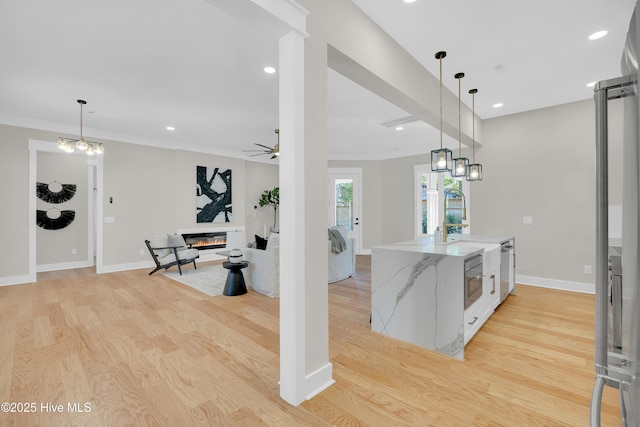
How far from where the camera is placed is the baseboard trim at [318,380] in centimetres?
184

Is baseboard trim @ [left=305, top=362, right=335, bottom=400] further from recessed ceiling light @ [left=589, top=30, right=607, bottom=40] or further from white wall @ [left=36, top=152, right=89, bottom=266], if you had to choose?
white wall @ [left=36, top=152, right=89, bottom=266]

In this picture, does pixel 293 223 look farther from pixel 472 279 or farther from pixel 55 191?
pixel 55 191

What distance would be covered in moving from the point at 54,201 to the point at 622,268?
8.50 metres

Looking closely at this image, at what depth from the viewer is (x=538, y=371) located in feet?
7.10

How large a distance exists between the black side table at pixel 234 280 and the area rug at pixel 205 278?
0.69 ft

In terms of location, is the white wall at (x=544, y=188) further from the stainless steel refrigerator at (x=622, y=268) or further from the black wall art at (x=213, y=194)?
the black wall art at (x=213, y=194)


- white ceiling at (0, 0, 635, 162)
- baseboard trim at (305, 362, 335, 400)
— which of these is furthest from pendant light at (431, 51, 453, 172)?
baseboard trim at (305, 362, 335, 400)

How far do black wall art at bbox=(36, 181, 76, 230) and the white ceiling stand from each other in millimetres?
1756

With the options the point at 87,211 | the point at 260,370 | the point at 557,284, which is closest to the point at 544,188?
the point at 557,284

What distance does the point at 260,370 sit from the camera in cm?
218

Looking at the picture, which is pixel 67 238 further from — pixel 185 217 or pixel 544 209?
pixel 544 209

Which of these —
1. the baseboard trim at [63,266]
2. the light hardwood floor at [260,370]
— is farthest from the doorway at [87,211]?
the light hardwood floor at [260,370]

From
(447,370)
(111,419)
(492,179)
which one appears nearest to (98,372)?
(111,419)

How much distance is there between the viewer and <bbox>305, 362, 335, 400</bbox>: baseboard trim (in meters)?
1.84
